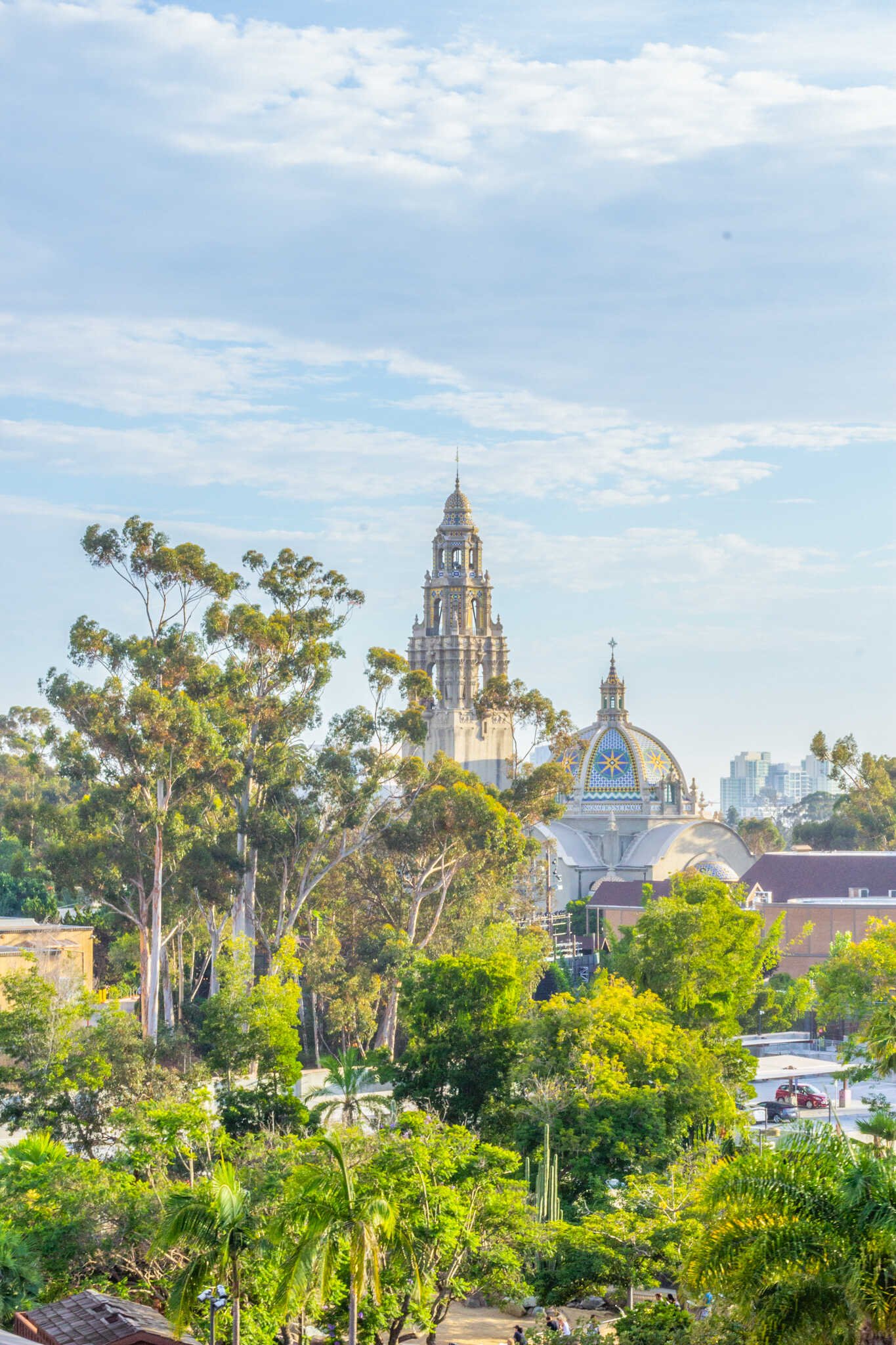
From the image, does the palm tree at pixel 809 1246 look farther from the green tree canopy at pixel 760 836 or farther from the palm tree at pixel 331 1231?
the green tree canopy at pixel 760 836

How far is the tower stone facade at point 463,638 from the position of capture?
8725 centimetres

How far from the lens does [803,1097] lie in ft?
150

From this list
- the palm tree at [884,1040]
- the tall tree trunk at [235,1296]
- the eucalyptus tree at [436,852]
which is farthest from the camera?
the eucalyptus tree at [436,852]

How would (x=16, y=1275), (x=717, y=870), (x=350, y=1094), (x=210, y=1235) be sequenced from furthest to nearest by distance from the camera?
(x=717, y=870) < (x=350, y=1094) < (x=16, y=1275) < (x=210, y=1235)

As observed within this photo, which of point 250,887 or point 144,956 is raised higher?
point 250,887

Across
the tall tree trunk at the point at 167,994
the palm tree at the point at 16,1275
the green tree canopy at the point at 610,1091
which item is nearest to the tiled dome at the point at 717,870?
the tall tree trunk at the point at 167,994

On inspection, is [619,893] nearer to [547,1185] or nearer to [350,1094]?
[350,1094]

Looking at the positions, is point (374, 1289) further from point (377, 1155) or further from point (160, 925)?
point (160, 925)

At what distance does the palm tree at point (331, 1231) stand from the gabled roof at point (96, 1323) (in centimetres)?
294

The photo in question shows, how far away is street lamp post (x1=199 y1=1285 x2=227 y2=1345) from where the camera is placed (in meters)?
18.7

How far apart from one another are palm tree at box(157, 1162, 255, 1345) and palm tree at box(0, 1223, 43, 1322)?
4732 mm

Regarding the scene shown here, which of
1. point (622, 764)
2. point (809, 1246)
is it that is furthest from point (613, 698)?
point (809, 1246)

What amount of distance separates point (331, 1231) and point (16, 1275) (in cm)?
748

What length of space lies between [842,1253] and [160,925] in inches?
1277
